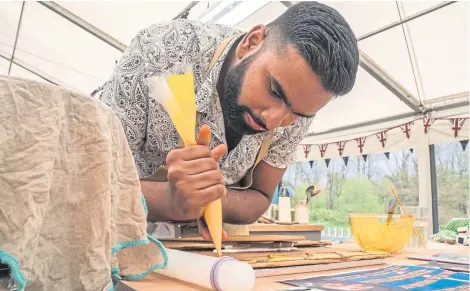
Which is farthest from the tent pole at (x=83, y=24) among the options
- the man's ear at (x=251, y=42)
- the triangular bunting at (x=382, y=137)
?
the man's ear at (x=251, y=42)

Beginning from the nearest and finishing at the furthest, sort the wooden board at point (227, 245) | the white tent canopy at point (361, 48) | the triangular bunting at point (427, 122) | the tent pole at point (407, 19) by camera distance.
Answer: the wooden board at point (227, 245) → the tent pole at point (407, 19) → the white tent canopy at point (361, 48) → the triangular bunting at point (427, 122)

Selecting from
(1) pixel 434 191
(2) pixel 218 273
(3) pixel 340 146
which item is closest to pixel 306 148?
(3) pixel 340 146

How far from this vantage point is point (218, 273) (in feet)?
1.88

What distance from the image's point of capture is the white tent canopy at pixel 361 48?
3.02m

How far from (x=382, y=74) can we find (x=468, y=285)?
3037mm

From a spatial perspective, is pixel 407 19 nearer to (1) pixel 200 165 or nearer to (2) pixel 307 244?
(2) pixel 307 244

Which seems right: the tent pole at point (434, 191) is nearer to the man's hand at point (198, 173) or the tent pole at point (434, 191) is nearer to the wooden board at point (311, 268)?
the wooden board at point (311, 268)

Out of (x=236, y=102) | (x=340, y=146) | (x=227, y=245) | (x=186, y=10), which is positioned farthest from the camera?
(x=340, y=146)

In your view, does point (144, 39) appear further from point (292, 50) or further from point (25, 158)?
point (25, 158)

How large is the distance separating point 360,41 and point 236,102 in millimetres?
2622

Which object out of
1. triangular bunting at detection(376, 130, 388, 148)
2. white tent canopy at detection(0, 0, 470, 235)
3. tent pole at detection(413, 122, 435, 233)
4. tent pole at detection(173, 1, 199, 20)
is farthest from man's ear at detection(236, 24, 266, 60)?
triangular bunting at detection(376, 130, 388, 148)

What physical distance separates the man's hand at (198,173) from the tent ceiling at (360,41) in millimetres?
2096

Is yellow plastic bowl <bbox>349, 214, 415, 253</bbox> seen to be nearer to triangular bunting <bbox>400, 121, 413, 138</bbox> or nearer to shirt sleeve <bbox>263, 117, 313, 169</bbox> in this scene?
shirt sleeve <bbox>263, 117, 313, 169</bbox>

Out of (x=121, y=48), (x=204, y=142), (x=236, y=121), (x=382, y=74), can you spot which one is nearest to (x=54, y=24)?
(x=121, y=48)
